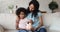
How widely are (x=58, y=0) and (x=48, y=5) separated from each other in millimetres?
246

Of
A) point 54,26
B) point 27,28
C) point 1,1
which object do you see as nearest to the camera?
point 27,28

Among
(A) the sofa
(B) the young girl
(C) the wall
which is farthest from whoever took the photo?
(C) the wall

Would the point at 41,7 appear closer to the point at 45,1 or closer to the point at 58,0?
the point at 45,1

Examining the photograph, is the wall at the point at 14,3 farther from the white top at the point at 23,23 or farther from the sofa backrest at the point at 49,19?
the white top at the point at 23,23

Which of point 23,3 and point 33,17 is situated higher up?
point 23,3

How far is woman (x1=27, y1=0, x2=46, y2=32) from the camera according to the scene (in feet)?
7.50

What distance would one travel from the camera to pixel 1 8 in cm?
315

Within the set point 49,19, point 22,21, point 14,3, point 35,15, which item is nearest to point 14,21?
point 22,21

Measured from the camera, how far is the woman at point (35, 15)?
2285 millimetres

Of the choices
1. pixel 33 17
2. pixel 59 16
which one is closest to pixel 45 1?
pixel 59 16

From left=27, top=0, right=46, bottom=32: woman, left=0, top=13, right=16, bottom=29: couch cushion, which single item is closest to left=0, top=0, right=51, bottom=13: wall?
left=0, top=13, right=16, bottom=29: couch cushion

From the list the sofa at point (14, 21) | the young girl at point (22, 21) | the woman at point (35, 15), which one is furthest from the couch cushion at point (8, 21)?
the woman at point (35, 15)

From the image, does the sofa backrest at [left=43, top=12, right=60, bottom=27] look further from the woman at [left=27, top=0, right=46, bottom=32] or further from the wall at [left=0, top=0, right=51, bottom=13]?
the wall at [left=0, top=0, right=51, bottom=13]

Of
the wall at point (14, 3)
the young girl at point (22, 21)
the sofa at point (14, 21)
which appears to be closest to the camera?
the young girl at point (22, 21)
